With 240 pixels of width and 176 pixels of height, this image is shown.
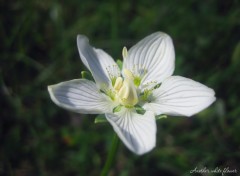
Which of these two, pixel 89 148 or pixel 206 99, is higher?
pixel 206 99

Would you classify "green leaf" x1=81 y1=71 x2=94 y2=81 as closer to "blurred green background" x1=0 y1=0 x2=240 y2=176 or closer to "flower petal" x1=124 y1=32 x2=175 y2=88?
"flower petal" x1=124 y1=32 x2=175 y2=88

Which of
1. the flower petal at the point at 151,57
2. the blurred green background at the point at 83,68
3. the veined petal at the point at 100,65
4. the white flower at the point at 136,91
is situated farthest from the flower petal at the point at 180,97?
the blurred green background at the point at 83,68

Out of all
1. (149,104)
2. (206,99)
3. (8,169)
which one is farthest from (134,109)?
(8,169)

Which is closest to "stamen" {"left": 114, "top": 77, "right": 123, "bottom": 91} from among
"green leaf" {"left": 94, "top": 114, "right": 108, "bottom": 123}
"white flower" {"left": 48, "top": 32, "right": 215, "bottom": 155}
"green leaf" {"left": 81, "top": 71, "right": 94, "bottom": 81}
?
"white flower" {"left": 48, "top": 32, "right": 215, "bottom": 155}

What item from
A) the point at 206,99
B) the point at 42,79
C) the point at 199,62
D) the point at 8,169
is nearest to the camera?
the point at 206,99

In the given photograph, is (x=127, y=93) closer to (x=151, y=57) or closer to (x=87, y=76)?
(x=87, y=76)

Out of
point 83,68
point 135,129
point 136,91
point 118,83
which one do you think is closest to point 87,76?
point 118,83

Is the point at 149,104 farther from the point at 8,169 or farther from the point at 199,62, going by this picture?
the point at 199,62

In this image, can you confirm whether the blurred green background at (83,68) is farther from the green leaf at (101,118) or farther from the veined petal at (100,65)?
the green leaf at (101,118)
